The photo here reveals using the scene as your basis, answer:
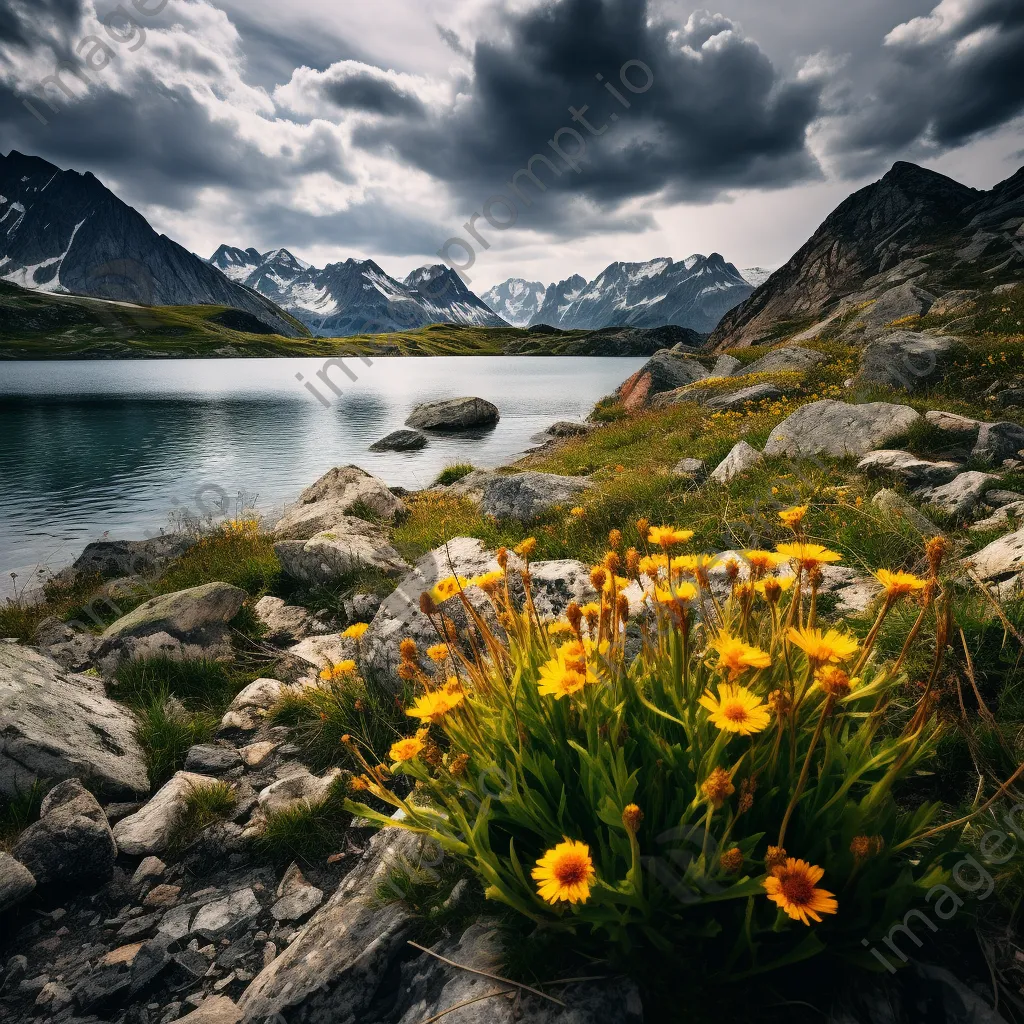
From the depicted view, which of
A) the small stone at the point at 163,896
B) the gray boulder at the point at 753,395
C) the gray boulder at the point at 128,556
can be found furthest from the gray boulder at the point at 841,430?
the gray boulder at the point at 128,556

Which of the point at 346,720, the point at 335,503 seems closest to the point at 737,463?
the point at 346,720

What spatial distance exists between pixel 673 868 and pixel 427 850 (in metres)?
1.54

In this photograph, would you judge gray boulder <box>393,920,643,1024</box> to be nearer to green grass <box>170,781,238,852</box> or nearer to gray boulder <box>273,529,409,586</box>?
green grass <box>170,781,238,852</box>

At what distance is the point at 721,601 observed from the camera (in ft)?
16.8

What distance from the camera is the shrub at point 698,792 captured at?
1.94 m

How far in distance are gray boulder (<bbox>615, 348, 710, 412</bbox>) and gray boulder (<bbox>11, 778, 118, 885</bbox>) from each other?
30.2 m

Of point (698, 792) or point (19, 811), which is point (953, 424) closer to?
point (698, 792)

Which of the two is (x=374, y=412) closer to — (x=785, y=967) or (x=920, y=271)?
(x=785, y=967)

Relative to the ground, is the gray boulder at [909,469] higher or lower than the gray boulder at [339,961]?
higher

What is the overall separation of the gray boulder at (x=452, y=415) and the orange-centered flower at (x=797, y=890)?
136 ft

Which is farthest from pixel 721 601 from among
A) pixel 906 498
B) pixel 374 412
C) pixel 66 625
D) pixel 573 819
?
pixel 374 412

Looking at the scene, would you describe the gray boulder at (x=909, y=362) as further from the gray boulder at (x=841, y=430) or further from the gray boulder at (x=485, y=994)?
the gray boulder at (x=485, y=994)

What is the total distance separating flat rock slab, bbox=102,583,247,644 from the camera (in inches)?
293

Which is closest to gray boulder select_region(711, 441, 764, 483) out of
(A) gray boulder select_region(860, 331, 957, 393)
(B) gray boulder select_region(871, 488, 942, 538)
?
(B) gray boulder select_region(871, 488, 942, 538)
